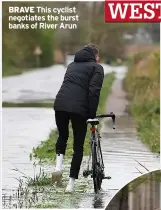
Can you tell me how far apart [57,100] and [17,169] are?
37.7 inches

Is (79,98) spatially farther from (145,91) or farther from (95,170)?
(145,91)

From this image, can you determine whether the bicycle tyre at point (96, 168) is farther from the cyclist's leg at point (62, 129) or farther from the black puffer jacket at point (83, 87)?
the black puffer jacket at point (83, 87)

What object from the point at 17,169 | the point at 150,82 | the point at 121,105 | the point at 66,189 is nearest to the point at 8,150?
the point at 17,169

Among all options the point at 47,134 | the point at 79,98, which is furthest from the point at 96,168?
the point at 47,134

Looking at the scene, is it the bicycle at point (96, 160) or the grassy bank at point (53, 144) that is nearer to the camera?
the bicycle at point (96, 160)

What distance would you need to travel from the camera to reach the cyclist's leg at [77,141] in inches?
337

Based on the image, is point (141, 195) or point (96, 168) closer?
point (141, 195)

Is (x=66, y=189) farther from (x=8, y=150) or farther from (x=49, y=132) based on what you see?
(x=49, y=132)

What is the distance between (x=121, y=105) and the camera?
36.7ft

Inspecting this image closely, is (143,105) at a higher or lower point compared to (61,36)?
lower

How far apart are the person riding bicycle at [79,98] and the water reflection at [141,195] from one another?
21.0 inches

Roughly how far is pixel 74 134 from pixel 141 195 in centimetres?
92

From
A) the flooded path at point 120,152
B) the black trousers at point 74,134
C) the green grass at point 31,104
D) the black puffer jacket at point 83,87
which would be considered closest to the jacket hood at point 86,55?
the black puffer jacket at point 83,87

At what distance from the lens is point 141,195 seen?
327 inches
